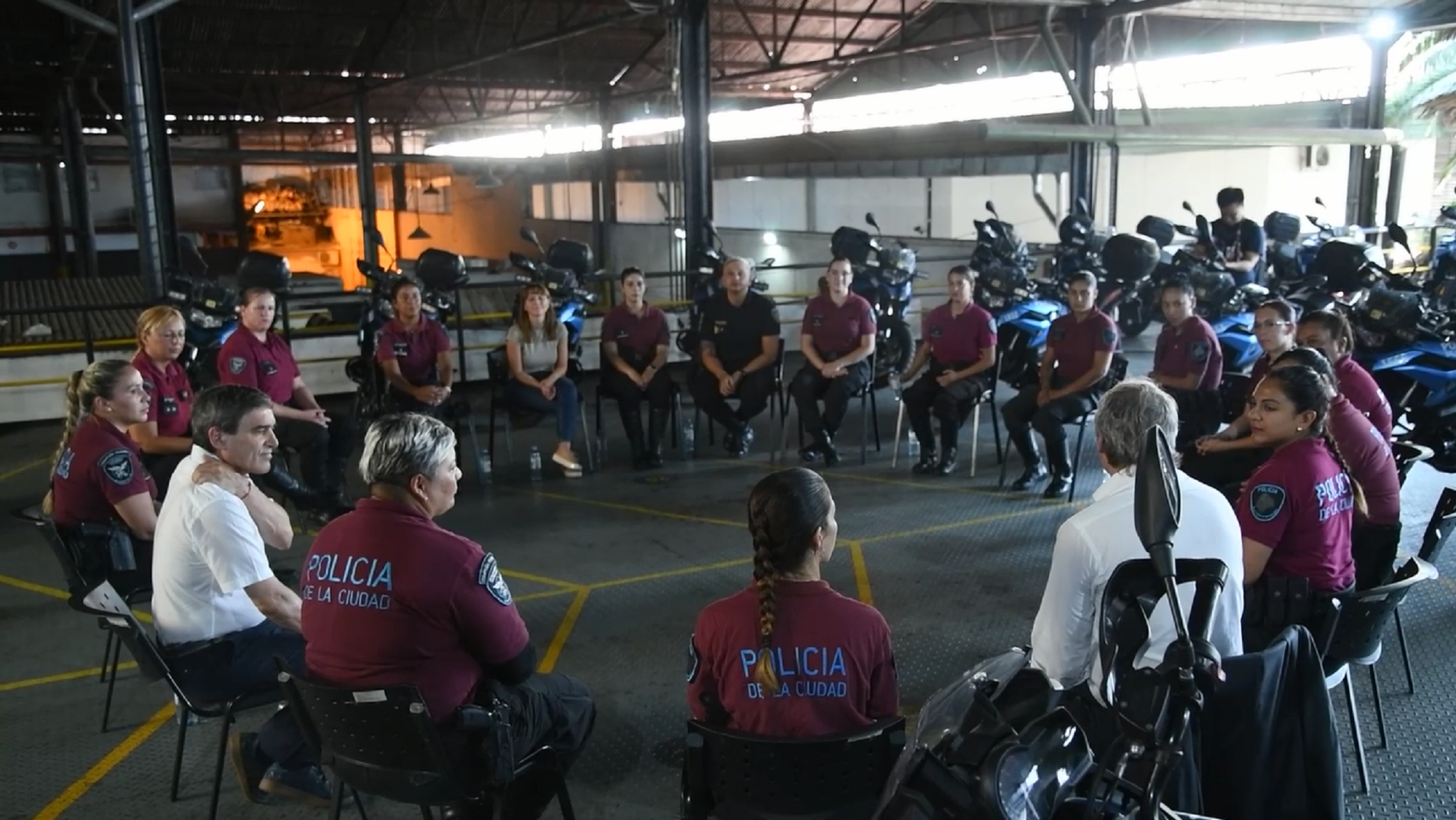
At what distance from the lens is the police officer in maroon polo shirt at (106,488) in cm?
327

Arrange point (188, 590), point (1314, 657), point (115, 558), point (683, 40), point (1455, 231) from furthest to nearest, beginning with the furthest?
1. point (1455, 231)
2. point (683, 40)
3. point (115, 558)
4. point (188, 590)
5. point (1314, 657)

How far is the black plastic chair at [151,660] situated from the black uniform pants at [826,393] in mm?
4078

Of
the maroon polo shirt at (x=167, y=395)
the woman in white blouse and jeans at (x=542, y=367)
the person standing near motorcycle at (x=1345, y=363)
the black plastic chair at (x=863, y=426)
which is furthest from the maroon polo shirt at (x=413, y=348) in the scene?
the person standing near motorcycle at (x=1345, y=363)

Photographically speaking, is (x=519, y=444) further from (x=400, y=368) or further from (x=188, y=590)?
(x=188, y=590)

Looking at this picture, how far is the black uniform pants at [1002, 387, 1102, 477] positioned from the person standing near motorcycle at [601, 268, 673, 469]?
200cm

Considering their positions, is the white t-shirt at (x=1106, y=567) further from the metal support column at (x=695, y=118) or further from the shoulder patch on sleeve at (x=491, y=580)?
the metal support column at (x=695, y=118)

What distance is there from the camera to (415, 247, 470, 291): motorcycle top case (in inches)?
267

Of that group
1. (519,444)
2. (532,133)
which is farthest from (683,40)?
(532,133)

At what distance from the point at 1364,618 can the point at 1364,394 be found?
154 cm

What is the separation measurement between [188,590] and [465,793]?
983 mm

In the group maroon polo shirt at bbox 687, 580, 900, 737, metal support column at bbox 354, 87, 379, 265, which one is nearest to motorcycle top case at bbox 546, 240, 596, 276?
maroon polo shirt at bbox 687, 580, 900, 737

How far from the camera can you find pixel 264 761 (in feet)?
8.98

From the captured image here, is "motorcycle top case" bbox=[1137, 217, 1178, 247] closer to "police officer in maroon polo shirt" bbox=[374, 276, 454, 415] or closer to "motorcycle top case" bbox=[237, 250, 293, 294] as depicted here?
"police officer in maroon polo shirt" bbox=[374, 276, 454, 415]

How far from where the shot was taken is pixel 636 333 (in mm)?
6539
